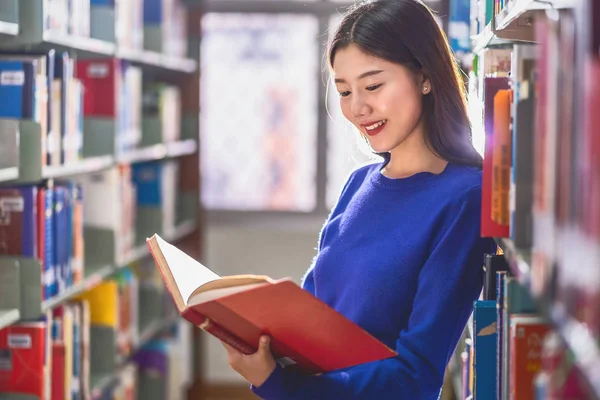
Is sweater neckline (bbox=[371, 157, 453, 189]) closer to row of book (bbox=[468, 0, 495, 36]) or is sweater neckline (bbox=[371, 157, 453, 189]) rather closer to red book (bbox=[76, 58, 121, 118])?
row of book (bbox=[468, 0, 495, 36])

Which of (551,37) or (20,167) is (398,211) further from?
(20,167)

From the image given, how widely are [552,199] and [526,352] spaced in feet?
1.26

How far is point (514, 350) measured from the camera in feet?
3.74

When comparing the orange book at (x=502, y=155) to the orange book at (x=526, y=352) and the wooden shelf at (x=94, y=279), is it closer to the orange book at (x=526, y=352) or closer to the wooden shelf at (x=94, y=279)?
the orange book at (x=526, y=352)

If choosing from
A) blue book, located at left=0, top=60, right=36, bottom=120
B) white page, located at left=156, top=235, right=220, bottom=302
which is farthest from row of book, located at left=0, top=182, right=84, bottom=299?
white page, located at left=156, top=235, right=220, bottom=302

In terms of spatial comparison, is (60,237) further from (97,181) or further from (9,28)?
→ (9,28)

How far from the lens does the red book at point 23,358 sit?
225 cm

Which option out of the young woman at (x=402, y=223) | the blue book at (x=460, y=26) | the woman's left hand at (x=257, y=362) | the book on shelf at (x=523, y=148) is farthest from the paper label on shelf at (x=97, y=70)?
the book on shelf at (x=523, y=148)

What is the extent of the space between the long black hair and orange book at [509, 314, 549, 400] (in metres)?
0.46

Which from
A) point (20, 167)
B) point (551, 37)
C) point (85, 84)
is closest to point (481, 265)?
point (551, 37)

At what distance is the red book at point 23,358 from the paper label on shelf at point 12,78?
0.63 meters

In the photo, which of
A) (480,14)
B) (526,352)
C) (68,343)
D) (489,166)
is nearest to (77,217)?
(68,343)

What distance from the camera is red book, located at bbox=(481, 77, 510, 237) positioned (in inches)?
47.9

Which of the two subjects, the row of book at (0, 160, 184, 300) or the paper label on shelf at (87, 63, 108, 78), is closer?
the row of book at (0, 160, 184, 300)
